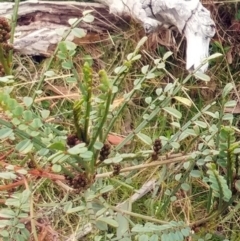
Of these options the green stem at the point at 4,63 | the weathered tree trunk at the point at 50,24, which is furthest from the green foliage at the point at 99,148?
the weathered tree trunk at the point at 50,24

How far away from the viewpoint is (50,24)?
188 cm

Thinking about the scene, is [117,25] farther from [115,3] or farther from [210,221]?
[210,221]

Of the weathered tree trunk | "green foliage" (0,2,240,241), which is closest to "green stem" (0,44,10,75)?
"green foliage" (0,2,240,241)

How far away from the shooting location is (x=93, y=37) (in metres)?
1.90

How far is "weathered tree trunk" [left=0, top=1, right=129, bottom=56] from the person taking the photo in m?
1.86

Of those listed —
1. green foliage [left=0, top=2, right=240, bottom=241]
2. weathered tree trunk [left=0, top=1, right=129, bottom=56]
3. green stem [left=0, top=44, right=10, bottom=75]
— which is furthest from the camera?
weathered tree trunk [left=0, top=1, right=129, bottom=56]

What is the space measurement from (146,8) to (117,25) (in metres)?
0.21

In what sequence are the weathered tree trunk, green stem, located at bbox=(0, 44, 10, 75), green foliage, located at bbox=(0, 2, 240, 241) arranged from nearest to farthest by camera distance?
green foliage, located at bbox=(0, 2, 240, 241) < green stem, located at bbox=(0, 44, 10, 75) < the weathered tree trunk

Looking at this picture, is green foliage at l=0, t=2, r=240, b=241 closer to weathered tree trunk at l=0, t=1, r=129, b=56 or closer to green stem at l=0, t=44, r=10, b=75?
green stem at l=0, t=44, r=10, b=75

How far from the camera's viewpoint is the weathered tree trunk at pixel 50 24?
6.11 feet

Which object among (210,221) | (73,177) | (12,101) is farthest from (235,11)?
(12,101)

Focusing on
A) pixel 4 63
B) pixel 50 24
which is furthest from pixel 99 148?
pixel 50 24

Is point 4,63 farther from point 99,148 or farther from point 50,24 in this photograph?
point 50,24

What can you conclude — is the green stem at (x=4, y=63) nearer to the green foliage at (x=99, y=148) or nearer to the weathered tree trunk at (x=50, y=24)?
the green foliage at (x=99, y=148)
